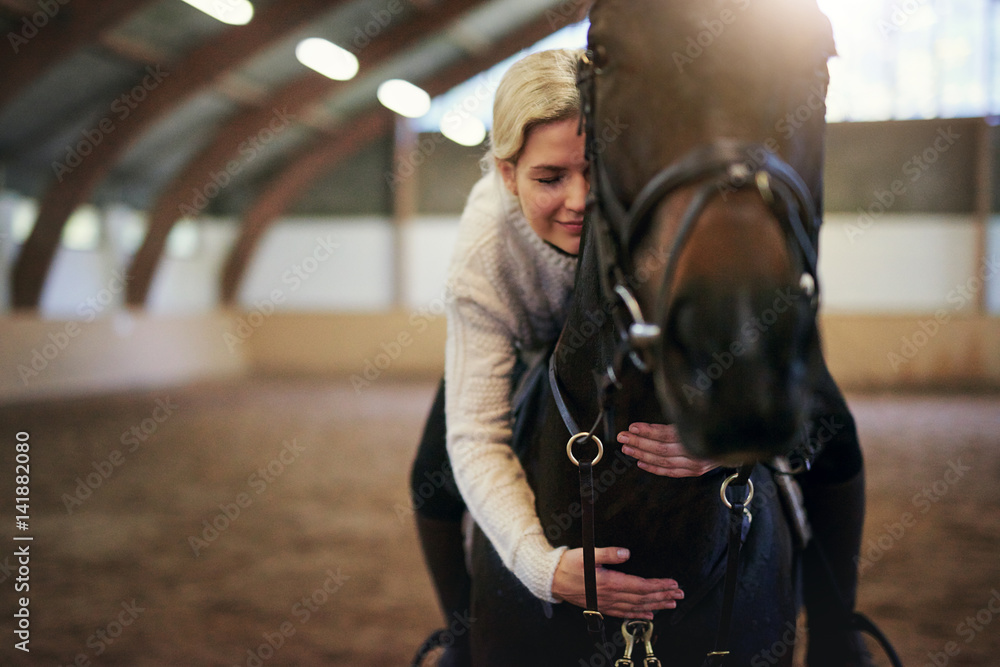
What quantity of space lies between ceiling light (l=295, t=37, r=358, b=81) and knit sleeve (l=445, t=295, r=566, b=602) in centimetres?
754

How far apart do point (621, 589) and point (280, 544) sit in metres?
3.20

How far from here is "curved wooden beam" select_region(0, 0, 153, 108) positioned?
6492 millimetres

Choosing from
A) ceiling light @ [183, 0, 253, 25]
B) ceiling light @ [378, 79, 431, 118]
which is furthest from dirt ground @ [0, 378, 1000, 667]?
ceiling light @ [378, 79, 431, 118]

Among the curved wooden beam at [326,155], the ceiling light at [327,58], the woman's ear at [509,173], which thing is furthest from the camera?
the curved wooden beam at [326,155]

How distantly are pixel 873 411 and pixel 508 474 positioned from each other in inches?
313

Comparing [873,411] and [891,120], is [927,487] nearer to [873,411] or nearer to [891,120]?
[873,411]

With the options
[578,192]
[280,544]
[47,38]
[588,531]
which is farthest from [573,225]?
[47,38]

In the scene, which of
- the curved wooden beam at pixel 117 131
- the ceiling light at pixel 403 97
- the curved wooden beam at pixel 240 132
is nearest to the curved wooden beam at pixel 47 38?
the curved wooden beam at pixel 117 131

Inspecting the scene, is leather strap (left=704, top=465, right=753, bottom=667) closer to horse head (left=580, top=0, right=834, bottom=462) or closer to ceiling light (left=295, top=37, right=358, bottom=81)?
horse head (left=580, top=0, right=834, bottom=462)

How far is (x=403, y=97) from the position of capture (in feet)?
33.0

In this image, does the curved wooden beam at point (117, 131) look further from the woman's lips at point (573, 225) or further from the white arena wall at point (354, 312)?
the woman's lips at point (573, 225)

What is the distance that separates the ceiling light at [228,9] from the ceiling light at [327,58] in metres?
0.80

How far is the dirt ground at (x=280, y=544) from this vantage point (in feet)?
8.61

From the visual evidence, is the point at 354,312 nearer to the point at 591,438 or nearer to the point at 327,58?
the point at 327,58
